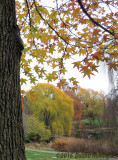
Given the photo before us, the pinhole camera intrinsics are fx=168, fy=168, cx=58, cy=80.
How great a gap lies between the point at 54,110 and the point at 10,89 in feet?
53.7

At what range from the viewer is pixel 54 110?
57.4ft

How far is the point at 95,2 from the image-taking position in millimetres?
3146

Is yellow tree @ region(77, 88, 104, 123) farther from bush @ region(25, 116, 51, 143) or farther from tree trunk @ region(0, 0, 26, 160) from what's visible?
tree trunk @ region(0, 0, 26, 160)

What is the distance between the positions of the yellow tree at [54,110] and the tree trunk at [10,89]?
15175 millimetres

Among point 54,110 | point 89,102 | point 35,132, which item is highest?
point 89,102

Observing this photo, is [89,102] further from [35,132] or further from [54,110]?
[35,132]

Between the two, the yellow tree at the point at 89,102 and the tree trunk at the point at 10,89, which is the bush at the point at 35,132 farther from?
the yellow tree at the point at 89,102

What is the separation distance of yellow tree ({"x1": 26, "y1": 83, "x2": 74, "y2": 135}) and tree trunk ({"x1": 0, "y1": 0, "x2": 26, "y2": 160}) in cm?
1517

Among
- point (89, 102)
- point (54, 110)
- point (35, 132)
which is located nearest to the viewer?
point (35, 132)

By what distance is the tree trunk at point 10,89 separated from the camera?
131cm

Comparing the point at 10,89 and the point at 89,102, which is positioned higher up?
the point at 89,102

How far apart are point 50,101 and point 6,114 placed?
17.0 m

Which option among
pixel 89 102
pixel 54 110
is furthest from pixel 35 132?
pixel 89 102

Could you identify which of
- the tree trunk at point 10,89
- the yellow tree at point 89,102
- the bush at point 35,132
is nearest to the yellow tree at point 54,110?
the bush at point 35,132
